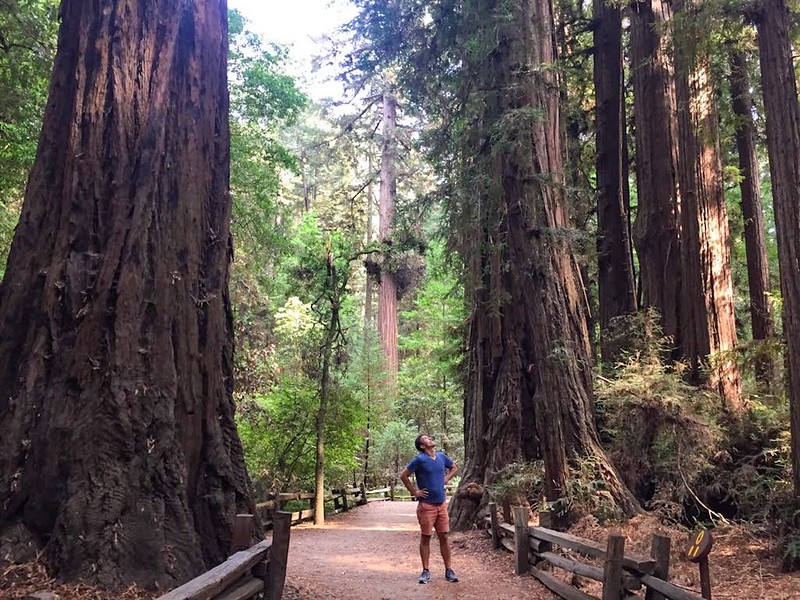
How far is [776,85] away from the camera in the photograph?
712 centimetres

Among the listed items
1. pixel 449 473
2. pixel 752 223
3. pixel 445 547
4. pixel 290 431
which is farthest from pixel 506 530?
pixel 752 223

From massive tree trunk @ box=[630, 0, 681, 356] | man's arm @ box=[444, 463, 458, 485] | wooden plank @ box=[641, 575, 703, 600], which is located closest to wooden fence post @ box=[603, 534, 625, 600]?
wooden plank @ box=[641, 575, 703, 600]

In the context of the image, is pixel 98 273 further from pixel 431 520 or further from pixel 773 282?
pixel 773 282

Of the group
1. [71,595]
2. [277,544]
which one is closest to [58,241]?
[71,595]

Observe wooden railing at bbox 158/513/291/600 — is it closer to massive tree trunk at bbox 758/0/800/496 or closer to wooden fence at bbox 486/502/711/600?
wooden fence at bbox 486/502/711/600

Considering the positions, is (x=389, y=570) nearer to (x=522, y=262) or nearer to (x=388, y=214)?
(x=522, y=262)

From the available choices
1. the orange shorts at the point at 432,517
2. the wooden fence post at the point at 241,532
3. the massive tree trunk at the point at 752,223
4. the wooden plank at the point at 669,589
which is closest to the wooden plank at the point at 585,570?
the wooden plank at the point at 669,589

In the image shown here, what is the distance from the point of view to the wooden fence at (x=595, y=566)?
199 inches

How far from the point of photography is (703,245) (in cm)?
1169

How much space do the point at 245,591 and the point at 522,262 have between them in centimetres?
709

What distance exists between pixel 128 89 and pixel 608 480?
26.3ft

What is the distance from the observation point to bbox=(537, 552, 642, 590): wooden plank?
532cm

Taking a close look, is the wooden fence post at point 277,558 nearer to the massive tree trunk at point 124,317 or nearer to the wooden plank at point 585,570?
the massive tree trunk at point 124,317

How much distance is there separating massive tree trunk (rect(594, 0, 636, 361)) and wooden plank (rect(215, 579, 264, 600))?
1084 cm
